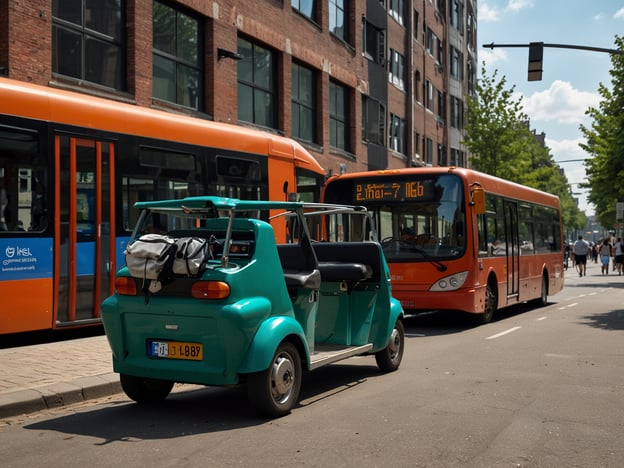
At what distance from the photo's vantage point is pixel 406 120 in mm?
39469

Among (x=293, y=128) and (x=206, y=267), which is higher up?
(x=293, y=128)

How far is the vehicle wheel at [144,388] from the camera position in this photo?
22.0 feet

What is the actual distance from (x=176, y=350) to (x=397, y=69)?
110 ft

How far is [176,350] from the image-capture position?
6.16 m

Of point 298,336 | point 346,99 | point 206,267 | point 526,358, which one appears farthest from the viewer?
point 346,99

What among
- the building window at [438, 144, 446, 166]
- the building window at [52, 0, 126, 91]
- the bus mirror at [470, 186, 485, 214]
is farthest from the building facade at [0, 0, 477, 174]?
the bus mirror at [470, 186, 485, 214]

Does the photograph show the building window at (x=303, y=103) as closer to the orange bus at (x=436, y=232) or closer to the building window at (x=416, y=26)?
the orange bus at (x=436, y=232)

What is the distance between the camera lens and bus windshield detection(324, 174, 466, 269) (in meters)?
12.8

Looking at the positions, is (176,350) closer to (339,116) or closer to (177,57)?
(177,57)

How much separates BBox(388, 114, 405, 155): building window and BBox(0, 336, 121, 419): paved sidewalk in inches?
1120

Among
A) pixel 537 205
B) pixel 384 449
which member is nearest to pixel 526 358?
pixel 384 449

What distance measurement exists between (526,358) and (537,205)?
30.4ft

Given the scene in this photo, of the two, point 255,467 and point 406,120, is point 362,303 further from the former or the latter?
point 406,120

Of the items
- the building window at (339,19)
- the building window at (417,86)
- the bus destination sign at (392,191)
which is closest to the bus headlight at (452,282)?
the bus destination sign at (392,191)
